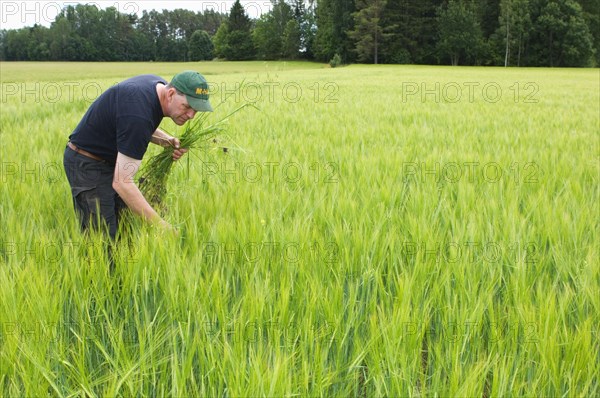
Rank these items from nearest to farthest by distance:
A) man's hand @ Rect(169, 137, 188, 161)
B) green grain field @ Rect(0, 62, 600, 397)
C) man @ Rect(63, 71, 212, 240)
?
green grain field @ Rect(0, 62, 600, 397) < man @ Rect(63, 71, 212, 240) < man's hand @ Rect(169, 137, 188, 161)

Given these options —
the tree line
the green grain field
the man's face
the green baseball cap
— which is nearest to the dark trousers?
the green grain field

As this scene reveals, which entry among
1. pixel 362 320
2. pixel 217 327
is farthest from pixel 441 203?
pixel 217 327

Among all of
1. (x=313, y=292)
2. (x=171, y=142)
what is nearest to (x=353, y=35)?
(x=171, y=142)

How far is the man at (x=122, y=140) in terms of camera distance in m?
2.13

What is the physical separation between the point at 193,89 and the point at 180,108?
0.13 metres

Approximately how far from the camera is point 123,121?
215 cm

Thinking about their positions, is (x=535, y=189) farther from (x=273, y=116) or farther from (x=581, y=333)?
(x=273, y=116)

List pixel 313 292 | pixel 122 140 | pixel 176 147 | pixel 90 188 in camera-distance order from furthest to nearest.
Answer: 1. pixel 176 147
2. pixel 90 188
3. pixel 122 140
4. pixel 313 292

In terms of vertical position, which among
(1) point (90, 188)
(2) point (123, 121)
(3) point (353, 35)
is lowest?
(1) point (90, 188)

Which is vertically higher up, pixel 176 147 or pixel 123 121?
pixel 123 121

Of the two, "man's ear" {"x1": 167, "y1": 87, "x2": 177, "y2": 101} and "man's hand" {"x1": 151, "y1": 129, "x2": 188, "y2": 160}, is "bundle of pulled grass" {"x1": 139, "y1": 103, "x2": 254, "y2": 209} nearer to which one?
"man's hand" {"x1": 151, "y1": 129, "x2": 188, "y2": 160}

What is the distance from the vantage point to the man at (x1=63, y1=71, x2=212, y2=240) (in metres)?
2.13

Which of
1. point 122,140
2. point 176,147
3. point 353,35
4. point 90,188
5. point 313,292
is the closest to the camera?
point 313,292

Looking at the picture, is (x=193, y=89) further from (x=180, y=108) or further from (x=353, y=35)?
(x=353, y=35)
